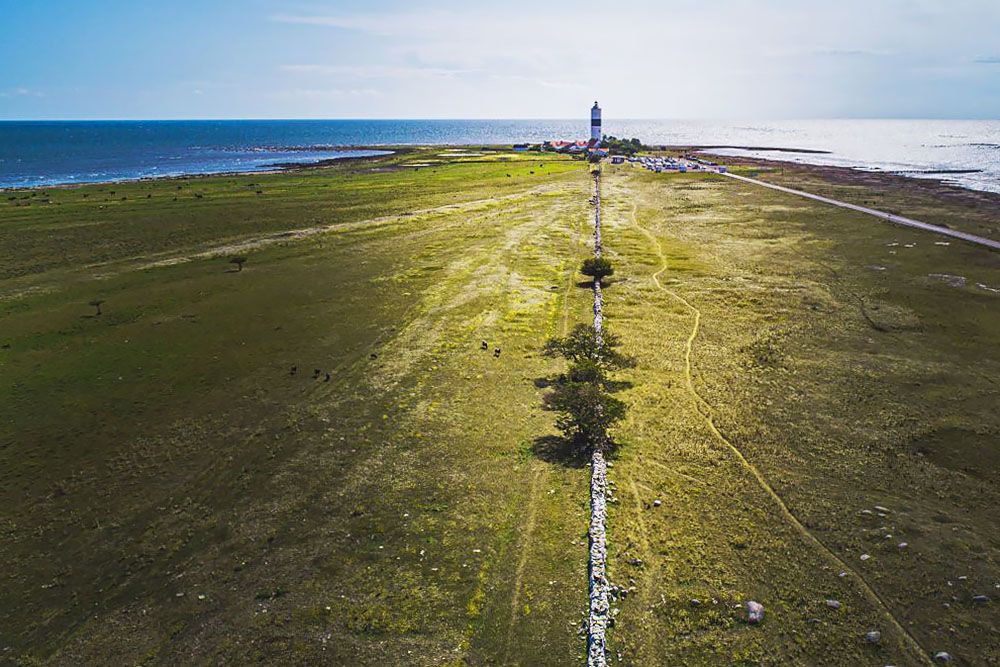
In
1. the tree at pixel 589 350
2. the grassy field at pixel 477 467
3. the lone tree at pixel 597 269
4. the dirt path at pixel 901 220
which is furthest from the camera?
the dirt path at pixel 901 220

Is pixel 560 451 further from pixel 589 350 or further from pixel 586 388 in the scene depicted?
pixel 589 350

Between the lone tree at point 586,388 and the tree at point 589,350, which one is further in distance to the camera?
the tree at point 589,350

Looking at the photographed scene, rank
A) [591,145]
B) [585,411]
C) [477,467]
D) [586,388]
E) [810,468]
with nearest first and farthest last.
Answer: [810,468] < [477,467] < [585,411] < [586,388] < [591,145]

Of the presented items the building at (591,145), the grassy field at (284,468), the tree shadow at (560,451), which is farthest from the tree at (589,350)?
the building at (591,145)

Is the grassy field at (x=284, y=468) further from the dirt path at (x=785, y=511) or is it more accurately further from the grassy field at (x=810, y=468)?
A: the dirt path at (x=785, y=511)

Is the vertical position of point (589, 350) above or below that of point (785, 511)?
above

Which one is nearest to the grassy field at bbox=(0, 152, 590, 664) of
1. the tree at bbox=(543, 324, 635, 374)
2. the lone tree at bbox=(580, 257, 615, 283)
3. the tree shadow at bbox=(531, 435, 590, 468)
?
the tree shadow at bbox=(531, 435, 590, 468)

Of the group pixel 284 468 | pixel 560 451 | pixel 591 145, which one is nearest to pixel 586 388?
pixel 560 451

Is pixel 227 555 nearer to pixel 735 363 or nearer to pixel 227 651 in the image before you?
pixel 227 651
